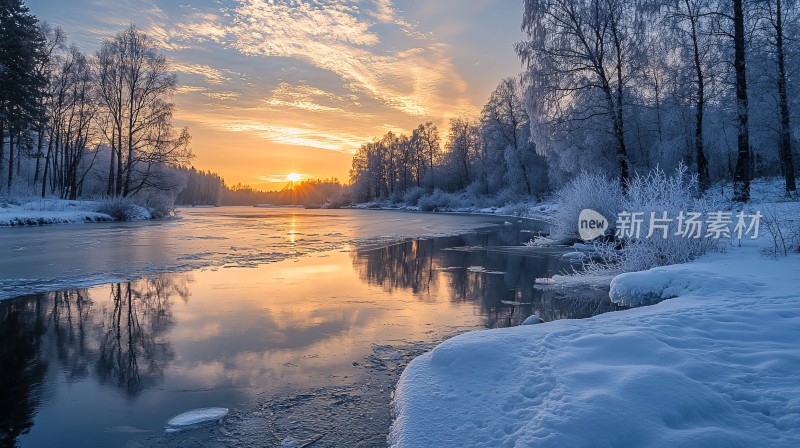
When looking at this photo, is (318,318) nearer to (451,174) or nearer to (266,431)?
(266,431)

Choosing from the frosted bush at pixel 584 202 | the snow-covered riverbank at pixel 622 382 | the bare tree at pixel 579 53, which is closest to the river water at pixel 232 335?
the snow-covered riverbank at pixel 622 382

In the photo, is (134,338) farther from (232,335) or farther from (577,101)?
(577,101)

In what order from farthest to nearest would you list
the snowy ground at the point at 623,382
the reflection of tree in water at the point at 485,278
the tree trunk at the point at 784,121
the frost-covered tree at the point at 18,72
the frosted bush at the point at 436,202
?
the frosted bush at the point at 436,202, the frost-covered tree at the point at 18,72, the tree trunk at the point at 784,121, the reflection of tree in water at the point at 485,278, the snowy ground at the point at 623,382

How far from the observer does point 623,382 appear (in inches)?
103

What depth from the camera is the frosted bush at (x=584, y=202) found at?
38.0 feet

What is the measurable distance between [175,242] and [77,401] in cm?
1220

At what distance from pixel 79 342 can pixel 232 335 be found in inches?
63.5

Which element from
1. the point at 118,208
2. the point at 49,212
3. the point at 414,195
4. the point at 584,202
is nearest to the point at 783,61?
the point at 584,202

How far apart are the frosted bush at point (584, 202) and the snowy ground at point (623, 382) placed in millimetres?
7242

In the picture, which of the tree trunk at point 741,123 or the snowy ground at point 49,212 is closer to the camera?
the tree trunk at point 741,123

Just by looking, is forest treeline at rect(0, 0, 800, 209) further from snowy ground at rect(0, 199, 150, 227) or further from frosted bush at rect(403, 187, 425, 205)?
frosted bush at rect(403, 187, 425, 205)

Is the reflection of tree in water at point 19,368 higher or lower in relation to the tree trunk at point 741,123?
lower

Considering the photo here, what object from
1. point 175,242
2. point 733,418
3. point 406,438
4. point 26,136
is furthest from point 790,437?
point 26,136

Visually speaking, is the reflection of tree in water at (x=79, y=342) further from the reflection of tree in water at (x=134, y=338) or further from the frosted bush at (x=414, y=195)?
the frosted bush at (x=414, y=195)
